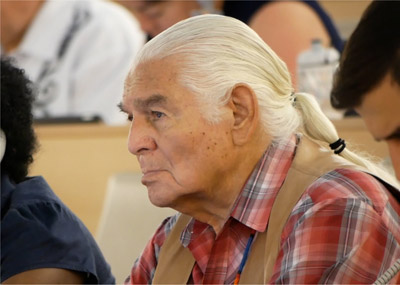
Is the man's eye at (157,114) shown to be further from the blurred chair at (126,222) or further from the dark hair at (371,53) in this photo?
the blurred chair at (126,222)

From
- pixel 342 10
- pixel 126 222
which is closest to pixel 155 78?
pixel 126 222

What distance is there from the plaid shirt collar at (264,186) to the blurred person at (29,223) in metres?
0.35

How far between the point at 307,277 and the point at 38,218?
572mm

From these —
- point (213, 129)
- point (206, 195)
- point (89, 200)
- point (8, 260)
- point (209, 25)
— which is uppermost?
point (209, 25)

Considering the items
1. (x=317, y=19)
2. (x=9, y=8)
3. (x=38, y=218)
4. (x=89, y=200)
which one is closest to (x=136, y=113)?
(x=38, y=218)

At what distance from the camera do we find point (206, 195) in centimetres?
160

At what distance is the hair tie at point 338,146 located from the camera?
1664mm

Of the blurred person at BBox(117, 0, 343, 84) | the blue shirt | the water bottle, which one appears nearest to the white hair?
the blue shirt

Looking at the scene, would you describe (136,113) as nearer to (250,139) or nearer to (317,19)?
(250,139)

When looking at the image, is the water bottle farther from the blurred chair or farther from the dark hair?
the dark hair

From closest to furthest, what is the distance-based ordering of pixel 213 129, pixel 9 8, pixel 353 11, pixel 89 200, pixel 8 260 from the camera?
pixel 213 129
pixel 8 260
pixel 89 200
pixel 9 8
pixel 353 11

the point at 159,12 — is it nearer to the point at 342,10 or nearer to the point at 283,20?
the point at 283,20

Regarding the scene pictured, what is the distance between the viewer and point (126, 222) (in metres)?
2.16

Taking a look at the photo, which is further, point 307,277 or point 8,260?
point 8,260
